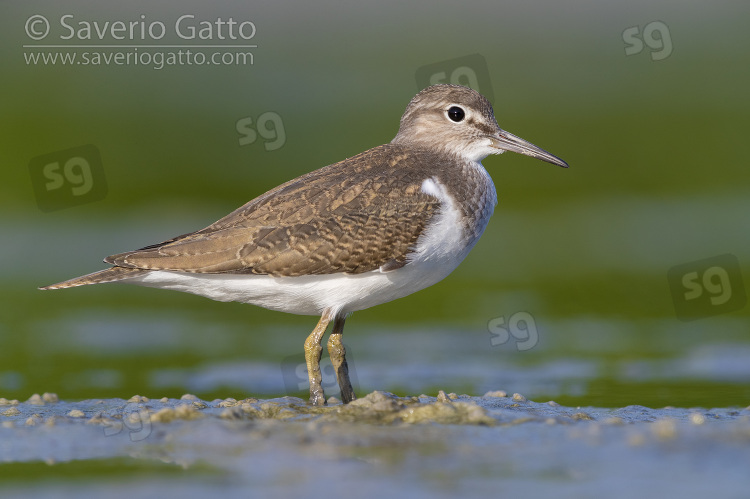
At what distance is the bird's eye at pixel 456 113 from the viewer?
10000mm

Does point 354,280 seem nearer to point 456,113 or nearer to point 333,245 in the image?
point 333,245

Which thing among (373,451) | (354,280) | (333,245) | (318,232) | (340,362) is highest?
(318,232)

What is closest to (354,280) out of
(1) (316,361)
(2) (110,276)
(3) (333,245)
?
(3) (333,245)

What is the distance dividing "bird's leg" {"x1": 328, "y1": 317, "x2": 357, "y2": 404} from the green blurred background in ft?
3.76

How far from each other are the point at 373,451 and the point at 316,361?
8.16 feet

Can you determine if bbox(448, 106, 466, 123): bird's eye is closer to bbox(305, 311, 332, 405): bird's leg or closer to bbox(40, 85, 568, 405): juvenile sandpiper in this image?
bbox(40, 85, 568, 405): juvenile sandpiper

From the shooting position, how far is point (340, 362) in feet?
31.0

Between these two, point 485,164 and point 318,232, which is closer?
point 318,232

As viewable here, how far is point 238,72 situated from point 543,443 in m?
15.8

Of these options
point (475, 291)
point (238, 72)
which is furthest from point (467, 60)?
point (475, 291)

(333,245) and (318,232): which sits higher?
(318,232)

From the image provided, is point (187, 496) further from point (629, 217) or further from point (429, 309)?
point (629, 217)

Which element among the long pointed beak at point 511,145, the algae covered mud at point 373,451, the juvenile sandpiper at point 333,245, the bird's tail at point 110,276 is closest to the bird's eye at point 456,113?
the long pointed beak at point 511,145

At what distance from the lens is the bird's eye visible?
1000 centimetres
